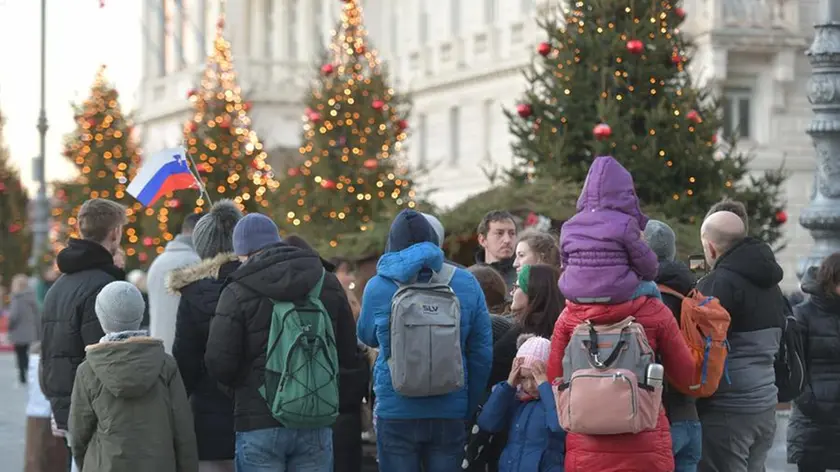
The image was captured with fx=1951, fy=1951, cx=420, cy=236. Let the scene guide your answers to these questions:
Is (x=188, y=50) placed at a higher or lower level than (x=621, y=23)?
higher

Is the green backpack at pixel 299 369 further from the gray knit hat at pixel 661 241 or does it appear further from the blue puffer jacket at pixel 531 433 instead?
the gray knit hat at pixel 661 241

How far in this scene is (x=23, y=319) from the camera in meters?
31.8

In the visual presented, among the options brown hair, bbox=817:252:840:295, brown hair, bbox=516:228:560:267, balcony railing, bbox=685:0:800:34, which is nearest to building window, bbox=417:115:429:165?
balcony railing, bbox=685:0:800:34

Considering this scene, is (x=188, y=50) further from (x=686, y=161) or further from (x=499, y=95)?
(x=686, y=161)

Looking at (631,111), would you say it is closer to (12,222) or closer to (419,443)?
(419,443)

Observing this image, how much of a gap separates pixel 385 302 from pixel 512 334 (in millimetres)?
666

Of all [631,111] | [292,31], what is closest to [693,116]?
[631,111]

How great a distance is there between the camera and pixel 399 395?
9148mm

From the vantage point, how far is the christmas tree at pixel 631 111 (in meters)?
17.4

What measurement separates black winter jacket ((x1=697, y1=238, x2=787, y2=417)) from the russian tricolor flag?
546cm

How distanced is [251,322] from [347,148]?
1844 centimetres

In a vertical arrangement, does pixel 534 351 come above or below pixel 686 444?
above

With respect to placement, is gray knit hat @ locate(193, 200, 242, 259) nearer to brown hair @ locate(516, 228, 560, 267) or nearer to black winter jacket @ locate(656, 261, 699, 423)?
brown hair @ locate(516, 228, 560, 267)

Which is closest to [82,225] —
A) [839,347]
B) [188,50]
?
[839,347]
